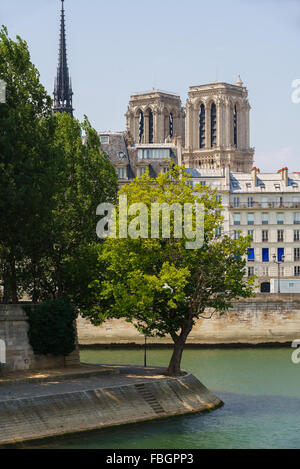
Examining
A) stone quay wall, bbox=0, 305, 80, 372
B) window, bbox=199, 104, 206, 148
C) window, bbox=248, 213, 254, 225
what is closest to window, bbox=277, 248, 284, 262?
window, bbox=248, 213, 254, 225

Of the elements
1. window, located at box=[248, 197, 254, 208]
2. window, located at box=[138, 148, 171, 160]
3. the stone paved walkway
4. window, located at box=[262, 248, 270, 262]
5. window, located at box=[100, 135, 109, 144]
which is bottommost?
the stone paved walkway

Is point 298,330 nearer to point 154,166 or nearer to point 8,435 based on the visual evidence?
point 154,166

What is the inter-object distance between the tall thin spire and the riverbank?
288ft

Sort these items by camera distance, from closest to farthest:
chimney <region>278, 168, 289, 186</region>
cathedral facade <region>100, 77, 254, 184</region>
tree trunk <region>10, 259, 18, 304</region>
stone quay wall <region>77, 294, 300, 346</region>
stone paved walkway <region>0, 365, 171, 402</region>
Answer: stone paved walkway <region>0, 365, 171, 402</region>
tree trunk <region>10, 259, 18, 304</region>
stone quay wall <region>77, 294, 300, 346</region>
chimney <region>278, 168, 289, 186</region>
cathedral facade <region>100, 77, 254, 184</region>

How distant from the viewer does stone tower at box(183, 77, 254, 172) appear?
16762cm

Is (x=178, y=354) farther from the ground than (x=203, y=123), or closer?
closer

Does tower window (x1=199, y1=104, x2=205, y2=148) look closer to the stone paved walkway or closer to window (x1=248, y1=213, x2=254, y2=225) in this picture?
window (x1=248, y1=213, x2=254, y2=225)

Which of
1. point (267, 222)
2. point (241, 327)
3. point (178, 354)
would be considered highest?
point (267, 222)
